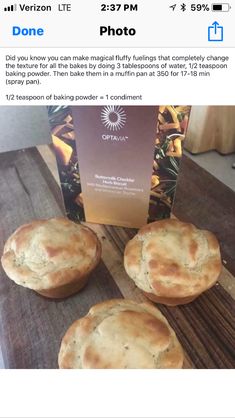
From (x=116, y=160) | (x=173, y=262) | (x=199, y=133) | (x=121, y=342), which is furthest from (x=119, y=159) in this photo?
(x=199, y=133)

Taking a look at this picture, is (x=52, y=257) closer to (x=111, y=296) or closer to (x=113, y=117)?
(x=111, y=296)
